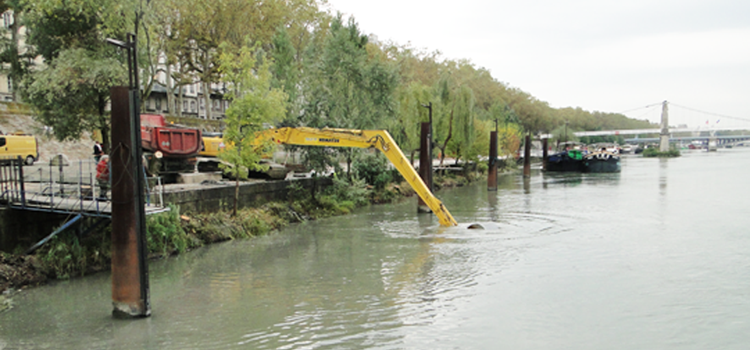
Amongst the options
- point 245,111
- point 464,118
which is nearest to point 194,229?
point 245,111

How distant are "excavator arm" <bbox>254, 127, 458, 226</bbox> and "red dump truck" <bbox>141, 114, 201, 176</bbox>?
10.7 feet

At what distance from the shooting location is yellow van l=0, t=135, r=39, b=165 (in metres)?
26.8

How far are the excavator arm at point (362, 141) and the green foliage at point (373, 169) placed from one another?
8770 mm

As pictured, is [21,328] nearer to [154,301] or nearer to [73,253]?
[154,301]

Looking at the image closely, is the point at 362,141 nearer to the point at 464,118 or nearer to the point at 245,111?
the point at 245,111

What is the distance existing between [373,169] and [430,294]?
1901 cm

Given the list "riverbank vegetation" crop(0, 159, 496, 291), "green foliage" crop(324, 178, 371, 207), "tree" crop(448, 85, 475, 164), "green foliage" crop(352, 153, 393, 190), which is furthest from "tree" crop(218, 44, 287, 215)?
"tree" crop(448, 85, 475, 164)

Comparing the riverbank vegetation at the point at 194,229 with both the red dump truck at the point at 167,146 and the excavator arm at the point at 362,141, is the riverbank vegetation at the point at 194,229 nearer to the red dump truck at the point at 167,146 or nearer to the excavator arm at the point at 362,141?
the excavator arm at the point at 362,141

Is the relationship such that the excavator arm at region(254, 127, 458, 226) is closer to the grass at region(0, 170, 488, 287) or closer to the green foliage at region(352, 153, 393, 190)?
the grass at region(0, 170, 488, 287)

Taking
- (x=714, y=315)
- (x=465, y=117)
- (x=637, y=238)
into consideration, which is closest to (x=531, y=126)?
(x=465, y=117)

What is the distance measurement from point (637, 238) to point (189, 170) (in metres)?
16.2

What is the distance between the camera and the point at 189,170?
22109mm

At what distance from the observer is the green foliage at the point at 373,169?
98.9 ft

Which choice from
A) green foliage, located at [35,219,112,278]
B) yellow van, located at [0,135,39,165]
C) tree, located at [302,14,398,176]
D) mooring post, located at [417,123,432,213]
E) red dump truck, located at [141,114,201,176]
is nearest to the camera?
green foliage, located at [35,219,112,278]
